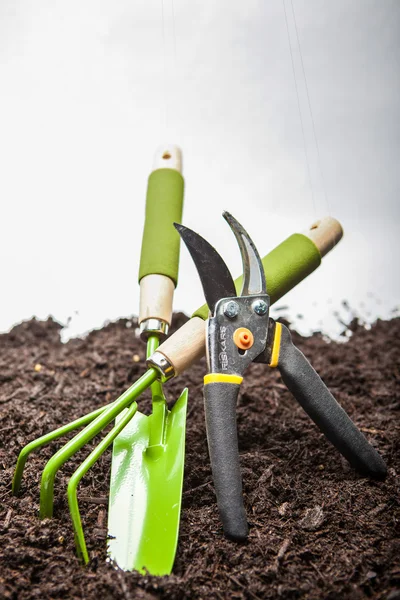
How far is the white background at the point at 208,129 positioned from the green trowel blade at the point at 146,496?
0.94 m

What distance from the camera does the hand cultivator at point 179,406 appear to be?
0.95m

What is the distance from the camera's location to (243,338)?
1.04m

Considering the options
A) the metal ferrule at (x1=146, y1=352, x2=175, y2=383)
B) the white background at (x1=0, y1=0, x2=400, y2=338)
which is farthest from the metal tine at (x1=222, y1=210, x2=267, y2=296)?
the white background at (x1=0, y1=0, x2=400, y2=338)

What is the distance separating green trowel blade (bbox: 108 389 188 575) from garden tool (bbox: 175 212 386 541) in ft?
0.41

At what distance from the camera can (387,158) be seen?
2129mm

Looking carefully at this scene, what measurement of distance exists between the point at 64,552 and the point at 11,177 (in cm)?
163

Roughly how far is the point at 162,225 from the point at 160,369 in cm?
42

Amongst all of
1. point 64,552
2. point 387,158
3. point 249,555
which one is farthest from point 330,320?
point 64,552

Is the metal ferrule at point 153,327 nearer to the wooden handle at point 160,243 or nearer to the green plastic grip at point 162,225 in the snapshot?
the wooden handle at point 160,243

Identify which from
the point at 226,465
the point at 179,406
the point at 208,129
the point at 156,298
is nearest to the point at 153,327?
the point at 156,298

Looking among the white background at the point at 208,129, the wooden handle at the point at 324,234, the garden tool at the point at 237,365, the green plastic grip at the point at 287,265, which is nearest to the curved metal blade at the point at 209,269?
the garden tool at the point at 237,365

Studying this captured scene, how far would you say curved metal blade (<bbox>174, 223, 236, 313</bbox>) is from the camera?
3.48 feet

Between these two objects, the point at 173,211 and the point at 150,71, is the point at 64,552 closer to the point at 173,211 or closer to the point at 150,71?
the point at 173,211

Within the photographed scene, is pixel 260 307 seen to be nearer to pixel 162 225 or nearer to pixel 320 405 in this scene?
pixel 320 405
